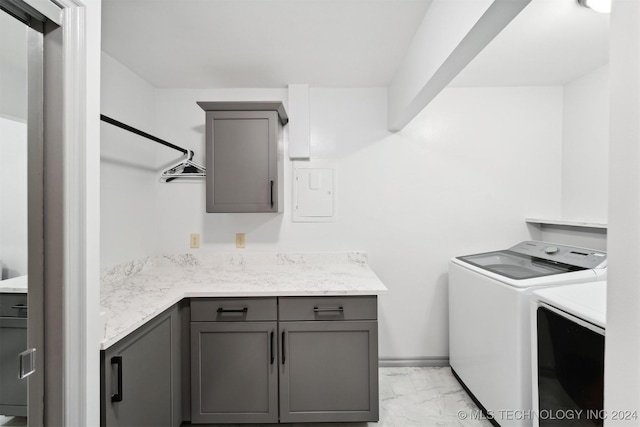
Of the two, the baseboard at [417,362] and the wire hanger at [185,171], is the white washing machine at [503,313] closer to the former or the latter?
the baseboard at [417,362]

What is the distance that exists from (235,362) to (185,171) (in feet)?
5.14

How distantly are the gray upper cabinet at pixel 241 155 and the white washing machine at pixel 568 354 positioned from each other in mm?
1725

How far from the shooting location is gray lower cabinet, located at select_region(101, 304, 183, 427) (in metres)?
1.20

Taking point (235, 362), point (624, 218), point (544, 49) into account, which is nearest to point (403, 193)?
point (544, 49)

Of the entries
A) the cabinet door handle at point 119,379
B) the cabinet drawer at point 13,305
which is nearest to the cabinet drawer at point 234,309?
the cabinet door handle at point 119,379

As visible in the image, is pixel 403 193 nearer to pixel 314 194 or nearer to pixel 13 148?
pixel 314 194

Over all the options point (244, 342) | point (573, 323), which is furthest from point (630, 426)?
point (244, 342)

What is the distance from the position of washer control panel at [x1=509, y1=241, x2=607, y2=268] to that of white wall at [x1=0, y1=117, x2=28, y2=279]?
Result: 8.38 ft

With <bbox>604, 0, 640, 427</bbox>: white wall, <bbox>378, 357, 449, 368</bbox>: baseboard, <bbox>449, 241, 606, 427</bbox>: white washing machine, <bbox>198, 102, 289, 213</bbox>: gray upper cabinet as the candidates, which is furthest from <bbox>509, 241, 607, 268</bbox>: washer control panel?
<bbox>198, 102, 289, 213</bbox>: gray upper cabinet

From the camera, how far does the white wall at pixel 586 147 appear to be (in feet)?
7.06

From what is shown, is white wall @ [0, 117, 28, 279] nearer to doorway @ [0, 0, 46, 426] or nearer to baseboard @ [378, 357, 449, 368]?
doorway @ [0, 0, 46, 426]

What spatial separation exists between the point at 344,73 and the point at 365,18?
Result: 66 cm

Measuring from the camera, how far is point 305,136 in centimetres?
247

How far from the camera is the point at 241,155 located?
2.12 metres
